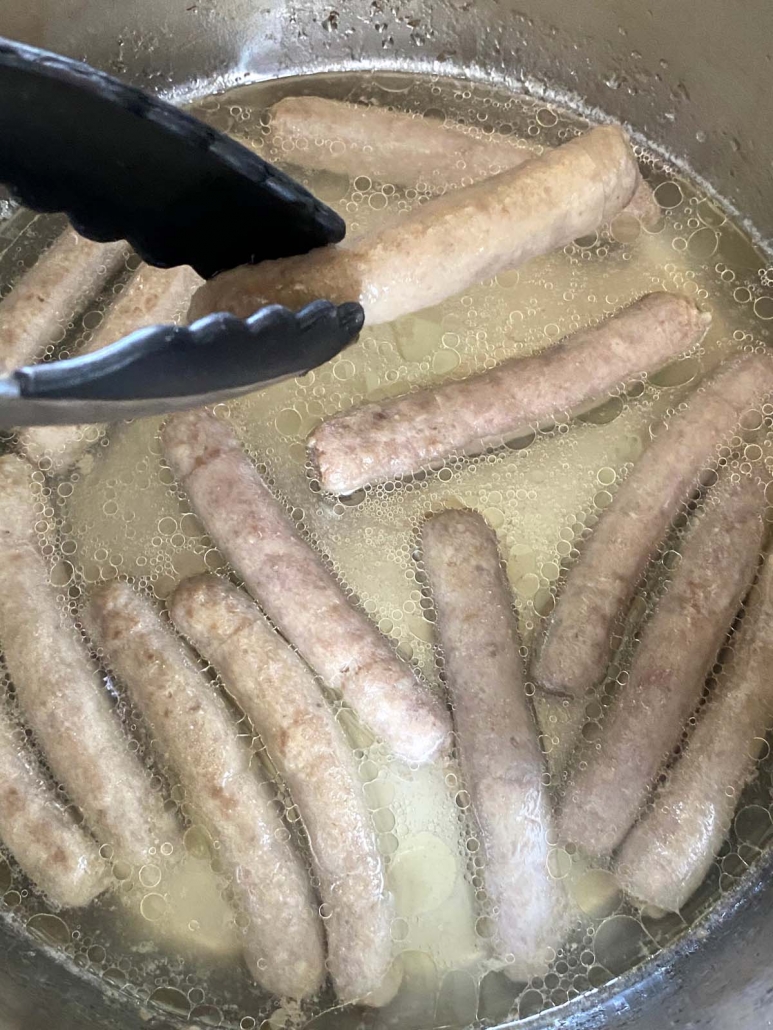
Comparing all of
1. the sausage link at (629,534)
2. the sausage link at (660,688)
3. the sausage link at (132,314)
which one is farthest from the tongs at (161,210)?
the sausage link at (660,688)

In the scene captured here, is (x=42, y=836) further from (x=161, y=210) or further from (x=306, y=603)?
(x=161, y=210)

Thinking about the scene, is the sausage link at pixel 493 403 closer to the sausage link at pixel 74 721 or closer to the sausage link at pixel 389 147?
the sausage link at pixel 389 147

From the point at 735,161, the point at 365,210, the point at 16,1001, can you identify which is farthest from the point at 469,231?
the point at 16,1001

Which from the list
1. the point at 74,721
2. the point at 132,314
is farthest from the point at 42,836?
the point at 132,314

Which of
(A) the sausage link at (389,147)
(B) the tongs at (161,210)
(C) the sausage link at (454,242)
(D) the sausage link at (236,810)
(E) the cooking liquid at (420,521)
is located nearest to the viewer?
(B) the tongs at (161,210)

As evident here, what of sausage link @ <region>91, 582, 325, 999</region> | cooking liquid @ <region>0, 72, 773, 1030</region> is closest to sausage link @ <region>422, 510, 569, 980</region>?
cooking liquid @ <region>0, 72, 773, 1030</region>

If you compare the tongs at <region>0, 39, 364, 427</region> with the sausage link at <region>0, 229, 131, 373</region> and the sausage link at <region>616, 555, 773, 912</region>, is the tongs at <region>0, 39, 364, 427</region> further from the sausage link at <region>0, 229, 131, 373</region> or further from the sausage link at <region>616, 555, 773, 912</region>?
the sausage link at <region>616, 555, 773, 912</region>
